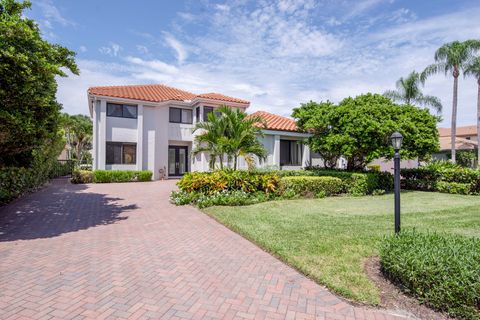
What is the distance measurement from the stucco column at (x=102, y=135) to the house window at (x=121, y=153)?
450 millimetres

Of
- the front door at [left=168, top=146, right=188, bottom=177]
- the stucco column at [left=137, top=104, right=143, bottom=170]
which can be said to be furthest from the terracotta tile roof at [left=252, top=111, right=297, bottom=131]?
the stucco column at [left=137, top=104, right=143, bottom=170]

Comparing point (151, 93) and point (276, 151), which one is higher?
point (151, 93)

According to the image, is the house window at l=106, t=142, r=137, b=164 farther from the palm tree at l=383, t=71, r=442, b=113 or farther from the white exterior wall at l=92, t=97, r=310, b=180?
the palm tree at l=383, t=71, r=442, b=113

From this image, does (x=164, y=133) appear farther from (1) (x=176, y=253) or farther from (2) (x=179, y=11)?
(1) (x=176, y=253)

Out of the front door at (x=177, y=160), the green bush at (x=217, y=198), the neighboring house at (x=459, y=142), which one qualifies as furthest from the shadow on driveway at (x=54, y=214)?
the neighboring house at (x=459, y=142)

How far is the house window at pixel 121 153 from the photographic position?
2050 cm

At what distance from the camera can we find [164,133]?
2223 centimetres

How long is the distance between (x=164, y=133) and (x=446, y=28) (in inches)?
724

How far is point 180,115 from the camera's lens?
22.7 meters

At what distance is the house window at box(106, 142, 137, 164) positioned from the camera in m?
20.5

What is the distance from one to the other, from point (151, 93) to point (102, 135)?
5698mm

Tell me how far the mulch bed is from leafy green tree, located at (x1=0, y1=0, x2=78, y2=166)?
8.79 metres

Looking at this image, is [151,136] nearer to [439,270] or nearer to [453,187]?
[453,187]

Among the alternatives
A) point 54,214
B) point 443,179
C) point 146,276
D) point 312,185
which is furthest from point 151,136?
point 443,179
